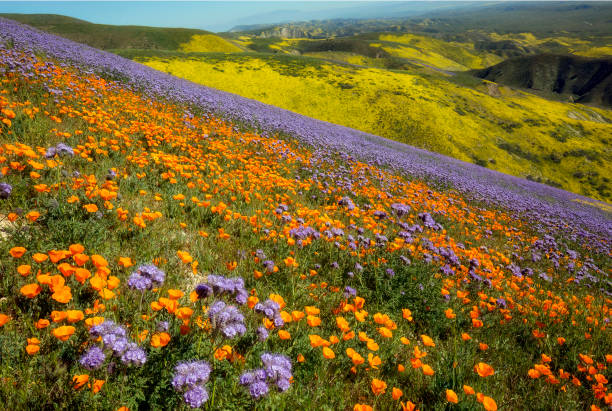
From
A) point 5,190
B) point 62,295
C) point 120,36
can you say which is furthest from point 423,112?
point 120,36

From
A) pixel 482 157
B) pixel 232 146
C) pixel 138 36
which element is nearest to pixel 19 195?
pixel 232 146

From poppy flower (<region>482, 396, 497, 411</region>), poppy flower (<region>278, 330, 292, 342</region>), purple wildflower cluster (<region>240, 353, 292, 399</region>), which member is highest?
poppy flower (<region>278, 330, 292, 342</region>)

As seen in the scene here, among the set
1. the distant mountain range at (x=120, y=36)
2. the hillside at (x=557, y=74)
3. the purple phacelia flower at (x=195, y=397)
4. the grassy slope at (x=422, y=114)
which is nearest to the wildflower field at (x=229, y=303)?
the purple phacelia flower at (x=195, y=397)

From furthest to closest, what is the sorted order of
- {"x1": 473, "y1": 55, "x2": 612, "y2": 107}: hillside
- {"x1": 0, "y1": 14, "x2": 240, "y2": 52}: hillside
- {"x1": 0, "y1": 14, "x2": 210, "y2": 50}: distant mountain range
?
1. {"x1": 473, "y1": 55, "x2": 612, "y2": 107}: hillside
2. {"x1": 0, "y1": 14, "x2": 240, "y2": 52}: hillside
3. {"x1": 0, "y1": 14, "x2": 210, "y2": 50}: distant mountain range

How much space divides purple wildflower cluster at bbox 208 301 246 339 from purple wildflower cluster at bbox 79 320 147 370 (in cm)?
46

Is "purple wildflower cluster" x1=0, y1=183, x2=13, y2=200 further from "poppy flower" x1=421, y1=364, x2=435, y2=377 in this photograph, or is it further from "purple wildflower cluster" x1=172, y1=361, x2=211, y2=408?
"poppy flower" x1=421, y1=364, x2=435, y2=377

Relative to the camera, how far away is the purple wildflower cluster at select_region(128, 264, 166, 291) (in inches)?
80.0

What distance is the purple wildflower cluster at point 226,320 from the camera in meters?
1.91

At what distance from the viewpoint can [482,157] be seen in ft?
120

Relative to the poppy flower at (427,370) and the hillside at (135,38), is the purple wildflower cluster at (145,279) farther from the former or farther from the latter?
the hillside at (135,38)

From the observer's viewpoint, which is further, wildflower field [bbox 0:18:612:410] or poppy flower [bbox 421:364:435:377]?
poppy flower [bbox 421:364:435:377]

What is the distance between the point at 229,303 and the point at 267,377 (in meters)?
0.86

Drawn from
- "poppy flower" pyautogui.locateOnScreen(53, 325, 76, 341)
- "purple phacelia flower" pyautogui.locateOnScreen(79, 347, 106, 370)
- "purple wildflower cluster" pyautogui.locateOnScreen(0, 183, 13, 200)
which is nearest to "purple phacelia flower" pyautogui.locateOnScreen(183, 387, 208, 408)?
"purple phacelia flower" pyautogui.locateOnScreen(79, 347, 106, 370)

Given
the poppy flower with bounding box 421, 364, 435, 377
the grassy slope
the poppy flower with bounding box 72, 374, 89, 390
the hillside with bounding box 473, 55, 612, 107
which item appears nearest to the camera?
the poppy flower with bounding box 72, 374, 89, 390
